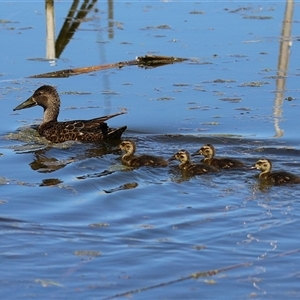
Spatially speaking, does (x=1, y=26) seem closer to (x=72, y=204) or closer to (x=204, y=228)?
(x=72, y=204)

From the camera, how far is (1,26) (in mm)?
16875

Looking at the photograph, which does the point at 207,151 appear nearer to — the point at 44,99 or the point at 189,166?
the point at 189,166

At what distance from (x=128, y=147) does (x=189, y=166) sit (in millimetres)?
871

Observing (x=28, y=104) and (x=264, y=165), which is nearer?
(x=264, y=165)

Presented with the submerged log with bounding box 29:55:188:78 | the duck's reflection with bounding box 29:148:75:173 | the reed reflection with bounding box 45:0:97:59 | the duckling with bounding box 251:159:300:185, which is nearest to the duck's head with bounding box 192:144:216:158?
the duckling with bounding box 251:159:300:185

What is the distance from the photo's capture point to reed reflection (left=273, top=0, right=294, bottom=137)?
11.1 meters

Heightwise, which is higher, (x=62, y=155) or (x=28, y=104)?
(x=28, y=104)

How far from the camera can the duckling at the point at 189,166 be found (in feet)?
29.2

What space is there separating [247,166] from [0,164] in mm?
2516

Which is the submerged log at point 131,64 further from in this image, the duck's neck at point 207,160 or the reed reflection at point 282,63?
the duck's neck at point 207,160

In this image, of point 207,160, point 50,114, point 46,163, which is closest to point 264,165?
point 207,160

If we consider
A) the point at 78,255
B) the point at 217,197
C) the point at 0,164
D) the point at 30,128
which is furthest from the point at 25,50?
the point at 78,255

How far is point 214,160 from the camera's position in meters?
9.12

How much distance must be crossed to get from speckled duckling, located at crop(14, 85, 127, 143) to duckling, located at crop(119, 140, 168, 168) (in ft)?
2.29
